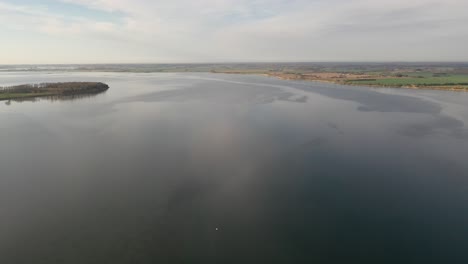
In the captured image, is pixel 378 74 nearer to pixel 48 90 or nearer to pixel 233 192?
pixel 48 90

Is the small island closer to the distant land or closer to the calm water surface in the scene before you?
the calm water surface

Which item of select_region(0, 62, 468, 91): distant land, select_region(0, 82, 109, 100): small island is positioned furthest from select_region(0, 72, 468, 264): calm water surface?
select_region(0, 62, 468, 91): distant land

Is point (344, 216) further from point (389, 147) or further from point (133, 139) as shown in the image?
point (133, 139)

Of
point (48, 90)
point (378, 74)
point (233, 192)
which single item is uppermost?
point (378, 74)

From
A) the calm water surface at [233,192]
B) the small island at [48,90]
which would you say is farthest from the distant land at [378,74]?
the small island at [48,90]

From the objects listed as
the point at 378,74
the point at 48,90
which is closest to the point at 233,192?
the point at 48,90

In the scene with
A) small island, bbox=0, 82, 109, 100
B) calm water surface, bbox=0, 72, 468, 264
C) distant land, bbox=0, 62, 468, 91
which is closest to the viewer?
calm water surface, bbox=0, 72, 468, 264

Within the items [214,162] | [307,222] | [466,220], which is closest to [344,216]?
[307,222]
